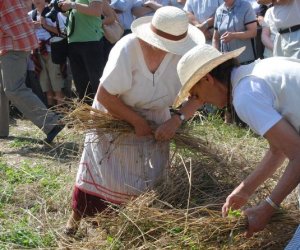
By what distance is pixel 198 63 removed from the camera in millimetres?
2318

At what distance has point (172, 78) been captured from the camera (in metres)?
3.07

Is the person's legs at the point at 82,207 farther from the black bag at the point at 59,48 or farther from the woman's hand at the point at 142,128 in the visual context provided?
the black bag at the point at 59,48

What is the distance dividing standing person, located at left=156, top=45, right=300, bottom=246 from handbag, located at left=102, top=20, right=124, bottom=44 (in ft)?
11.8

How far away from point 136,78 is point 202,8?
10.4 ft

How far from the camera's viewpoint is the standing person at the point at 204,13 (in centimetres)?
593

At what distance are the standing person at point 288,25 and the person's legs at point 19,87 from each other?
6.52 feet

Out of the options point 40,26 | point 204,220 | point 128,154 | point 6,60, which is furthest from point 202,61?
point 40,26

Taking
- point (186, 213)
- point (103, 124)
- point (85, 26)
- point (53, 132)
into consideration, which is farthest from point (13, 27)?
point (186, 213)

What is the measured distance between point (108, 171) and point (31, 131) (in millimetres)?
2969

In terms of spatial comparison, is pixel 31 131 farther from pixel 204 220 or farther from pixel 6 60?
pixel 204 220

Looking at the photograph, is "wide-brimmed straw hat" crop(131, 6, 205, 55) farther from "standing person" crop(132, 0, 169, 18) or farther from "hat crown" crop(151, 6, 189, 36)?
"standing person" crop(132, 0, 169, 18)

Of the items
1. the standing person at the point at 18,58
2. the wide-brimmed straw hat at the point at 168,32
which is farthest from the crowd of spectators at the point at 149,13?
the wide-brimmed straw hat at the point at 168,32

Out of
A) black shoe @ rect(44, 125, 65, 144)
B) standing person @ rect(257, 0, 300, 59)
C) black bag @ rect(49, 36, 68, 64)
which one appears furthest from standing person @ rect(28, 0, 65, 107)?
standing person @ rect(257, 0, 300, 59)

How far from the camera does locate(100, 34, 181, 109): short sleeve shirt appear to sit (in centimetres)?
293
